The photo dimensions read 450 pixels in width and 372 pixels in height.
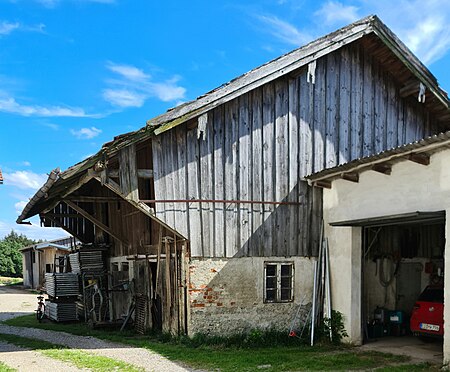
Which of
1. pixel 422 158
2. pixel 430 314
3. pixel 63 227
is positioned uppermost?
pixel 422 158

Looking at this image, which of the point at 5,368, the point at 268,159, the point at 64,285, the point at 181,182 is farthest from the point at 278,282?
the point at 64,285

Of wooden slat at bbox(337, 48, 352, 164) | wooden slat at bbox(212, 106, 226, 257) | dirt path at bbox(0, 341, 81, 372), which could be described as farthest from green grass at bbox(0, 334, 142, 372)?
wooden slat at bbox(337, 48, 352, 164)

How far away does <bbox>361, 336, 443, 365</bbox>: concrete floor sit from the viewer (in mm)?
9708

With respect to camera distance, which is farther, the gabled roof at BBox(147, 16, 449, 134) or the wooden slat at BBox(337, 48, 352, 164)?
the wooden slat at BBox(337, 48, 352, 164)

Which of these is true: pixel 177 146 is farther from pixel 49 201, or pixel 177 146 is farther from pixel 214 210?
pixel 49 201

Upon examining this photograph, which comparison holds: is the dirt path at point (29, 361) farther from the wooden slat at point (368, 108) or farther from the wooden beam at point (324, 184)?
the wooden slat at point (368, 108)

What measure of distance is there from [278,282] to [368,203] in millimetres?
2972

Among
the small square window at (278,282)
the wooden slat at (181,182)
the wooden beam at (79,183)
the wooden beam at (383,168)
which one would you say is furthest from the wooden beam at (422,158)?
the wooden beam at (79,183)

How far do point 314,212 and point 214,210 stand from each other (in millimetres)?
2726

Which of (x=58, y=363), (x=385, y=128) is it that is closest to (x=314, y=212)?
(x=385, y=128)

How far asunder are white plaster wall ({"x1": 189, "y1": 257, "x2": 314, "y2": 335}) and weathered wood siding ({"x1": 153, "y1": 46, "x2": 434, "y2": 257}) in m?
0.32

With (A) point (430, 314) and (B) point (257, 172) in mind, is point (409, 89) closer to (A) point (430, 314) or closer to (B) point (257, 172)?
(B) point (257, 172)

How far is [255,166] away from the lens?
458 inches

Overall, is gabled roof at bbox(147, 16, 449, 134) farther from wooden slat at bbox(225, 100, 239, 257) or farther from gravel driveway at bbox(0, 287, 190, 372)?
gravel driveway at bbox(0, 287, 190, 372)
